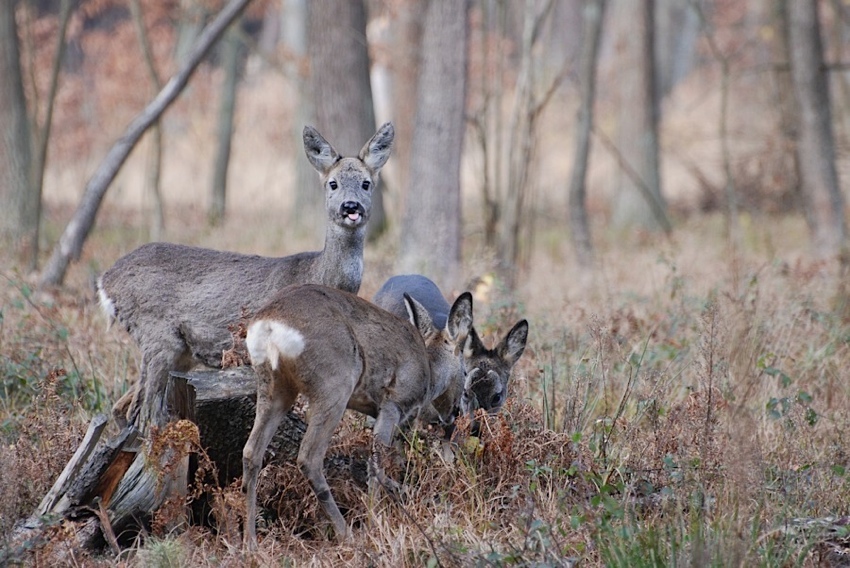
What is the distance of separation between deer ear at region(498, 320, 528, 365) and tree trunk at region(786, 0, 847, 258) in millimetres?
6545

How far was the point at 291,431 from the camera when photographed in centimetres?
521

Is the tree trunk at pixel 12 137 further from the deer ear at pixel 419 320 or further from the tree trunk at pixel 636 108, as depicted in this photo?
the tree trunk at pixel 636 108

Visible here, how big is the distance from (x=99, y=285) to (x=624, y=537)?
3.51 m

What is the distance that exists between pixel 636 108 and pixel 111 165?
10.1 meters

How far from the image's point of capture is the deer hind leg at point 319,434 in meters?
4.68

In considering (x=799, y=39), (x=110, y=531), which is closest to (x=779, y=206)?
(x=799, y=39)

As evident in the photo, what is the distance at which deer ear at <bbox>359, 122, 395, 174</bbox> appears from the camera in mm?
6637

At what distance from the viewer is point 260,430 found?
4781 mm

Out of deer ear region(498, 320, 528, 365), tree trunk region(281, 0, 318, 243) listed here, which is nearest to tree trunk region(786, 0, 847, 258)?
tree trunk region(281, 0, 318, 243)

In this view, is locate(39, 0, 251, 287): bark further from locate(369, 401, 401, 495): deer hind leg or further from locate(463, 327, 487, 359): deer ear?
locate(369, 401, 401, 495): deer hind leg

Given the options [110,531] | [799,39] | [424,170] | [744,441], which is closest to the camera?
[744,441]

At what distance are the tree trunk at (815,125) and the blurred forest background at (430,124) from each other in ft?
0.07

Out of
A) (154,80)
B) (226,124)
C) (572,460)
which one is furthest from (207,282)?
(226,124)

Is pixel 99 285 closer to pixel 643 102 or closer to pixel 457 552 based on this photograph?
pixel 457 552
